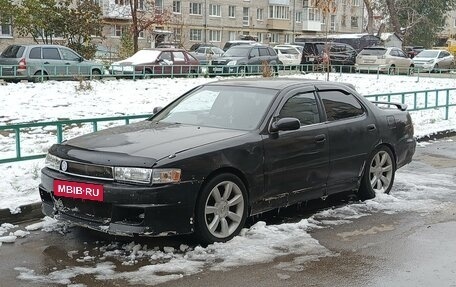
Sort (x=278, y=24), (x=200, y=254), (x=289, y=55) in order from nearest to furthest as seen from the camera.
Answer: (x=200, y=254)
(x=289, y=55)
(x=278, y=24)

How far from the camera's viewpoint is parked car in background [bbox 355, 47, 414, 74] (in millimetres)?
31858

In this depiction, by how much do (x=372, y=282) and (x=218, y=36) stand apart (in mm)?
58042

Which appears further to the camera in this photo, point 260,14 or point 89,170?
point 260,14

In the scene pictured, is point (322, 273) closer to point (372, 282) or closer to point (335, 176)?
point (372, 282)

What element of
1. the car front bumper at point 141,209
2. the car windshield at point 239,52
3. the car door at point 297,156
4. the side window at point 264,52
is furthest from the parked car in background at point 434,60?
the car front bumper at point 141,209

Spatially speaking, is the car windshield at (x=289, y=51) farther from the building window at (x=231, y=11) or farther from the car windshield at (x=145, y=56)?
the building window at (x=231, y=11)

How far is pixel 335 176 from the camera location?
22.9ft

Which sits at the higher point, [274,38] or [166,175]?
[274,38]

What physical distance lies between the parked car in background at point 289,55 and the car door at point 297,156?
28481mm

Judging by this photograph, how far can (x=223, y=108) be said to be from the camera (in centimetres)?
659

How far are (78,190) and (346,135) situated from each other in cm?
317

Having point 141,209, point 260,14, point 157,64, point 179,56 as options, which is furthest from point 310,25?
point 141,209

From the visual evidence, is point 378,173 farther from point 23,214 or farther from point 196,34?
point 196,34

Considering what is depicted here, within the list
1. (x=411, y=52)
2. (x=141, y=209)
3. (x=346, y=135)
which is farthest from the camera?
(x=411, y=52)
